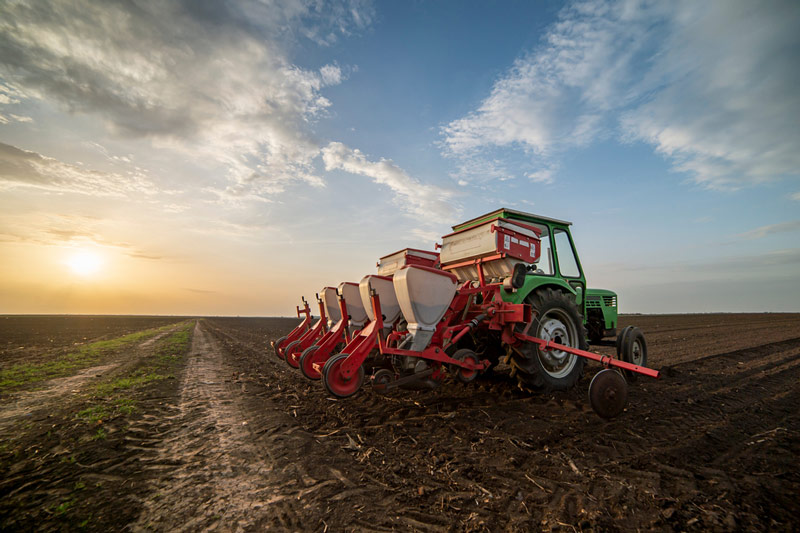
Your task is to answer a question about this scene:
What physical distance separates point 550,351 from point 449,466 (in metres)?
2.92

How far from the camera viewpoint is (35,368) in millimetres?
9766

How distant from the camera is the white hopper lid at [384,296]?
522 centimetres

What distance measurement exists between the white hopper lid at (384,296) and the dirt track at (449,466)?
131cm

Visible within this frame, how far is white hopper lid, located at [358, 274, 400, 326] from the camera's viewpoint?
17.1ft

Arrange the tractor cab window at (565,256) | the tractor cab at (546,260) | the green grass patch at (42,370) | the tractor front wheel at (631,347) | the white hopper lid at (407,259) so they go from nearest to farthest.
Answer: the tractor cab at (546,260), the tractor front wheel at (631,347), the tractor cab window at (565,256), the white hopper lid at (407,259), the green grass patch at (42,370)

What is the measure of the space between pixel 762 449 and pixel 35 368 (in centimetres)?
1499

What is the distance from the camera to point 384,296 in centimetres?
529

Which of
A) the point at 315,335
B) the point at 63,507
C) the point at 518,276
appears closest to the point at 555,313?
the point at 518,276

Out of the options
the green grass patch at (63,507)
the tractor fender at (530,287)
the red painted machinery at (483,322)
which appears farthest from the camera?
the tractor fender at (530,287)

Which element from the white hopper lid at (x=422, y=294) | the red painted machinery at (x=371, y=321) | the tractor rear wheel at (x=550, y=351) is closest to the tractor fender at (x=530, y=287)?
the tractor rear wheel at (x=550, y=351)

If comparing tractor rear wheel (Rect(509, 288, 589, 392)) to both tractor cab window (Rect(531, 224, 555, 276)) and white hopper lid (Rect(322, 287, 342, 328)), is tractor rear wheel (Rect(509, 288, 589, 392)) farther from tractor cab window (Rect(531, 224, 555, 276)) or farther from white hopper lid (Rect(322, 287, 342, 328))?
white hopper lid (Rect(322, 287, 342, 328))

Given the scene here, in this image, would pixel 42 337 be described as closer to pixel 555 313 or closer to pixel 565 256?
pixel 555 313

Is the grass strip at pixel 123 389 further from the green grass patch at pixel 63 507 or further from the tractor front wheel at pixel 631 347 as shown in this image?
the tractor front wheel at pixel 631 347

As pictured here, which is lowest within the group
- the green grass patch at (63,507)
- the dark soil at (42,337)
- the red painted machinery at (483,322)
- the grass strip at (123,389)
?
the dark soil at (42,337)
